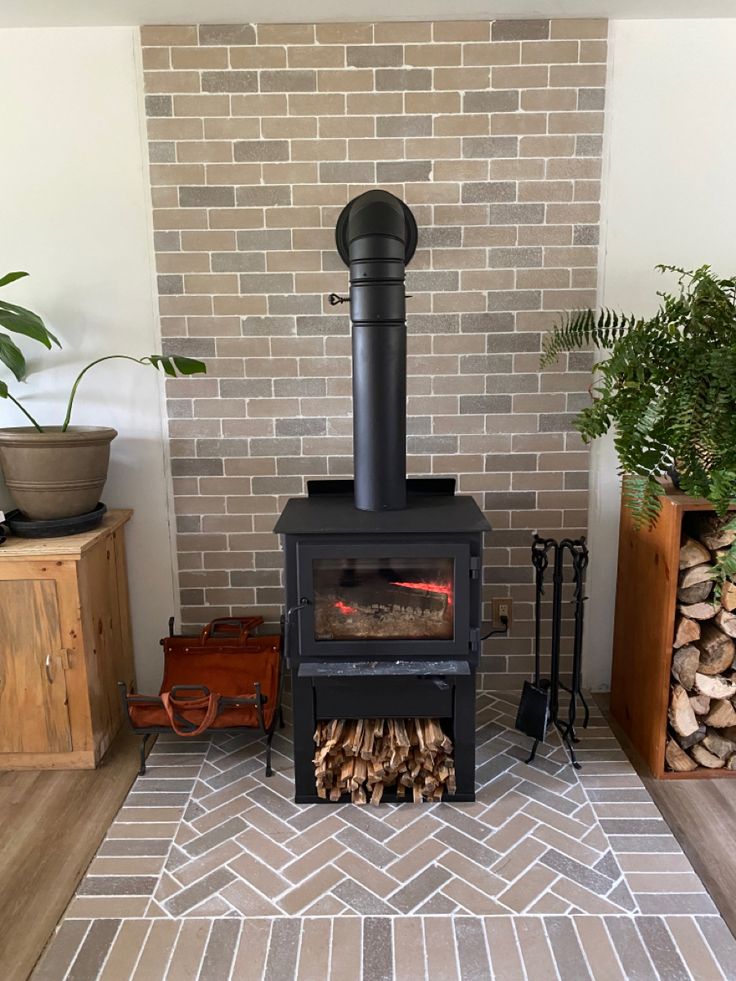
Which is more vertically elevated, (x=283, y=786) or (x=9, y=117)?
(x=9, y=117)

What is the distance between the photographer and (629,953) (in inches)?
65.1

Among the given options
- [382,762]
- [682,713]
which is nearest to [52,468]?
[382,762]

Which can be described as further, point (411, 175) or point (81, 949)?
point (411, 175)

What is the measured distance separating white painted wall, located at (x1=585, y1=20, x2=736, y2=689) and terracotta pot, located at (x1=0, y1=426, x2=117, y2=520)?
1.97 m

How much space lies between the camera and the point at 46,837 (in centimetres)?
210

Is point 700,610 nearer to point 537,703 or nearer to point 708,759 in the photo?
point 708,759

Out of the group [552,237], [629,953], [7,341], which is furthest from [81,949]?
[552,237]

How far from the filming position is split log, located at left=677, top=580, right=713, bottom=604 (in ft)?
7.39

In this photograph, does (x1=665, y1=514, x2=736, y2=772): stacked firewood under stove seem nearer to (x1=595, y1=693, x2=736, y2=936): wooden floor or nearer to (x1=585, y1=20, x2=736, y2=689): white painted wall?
(x1=595, y1=693, x2=736, y2=936): wooden floor

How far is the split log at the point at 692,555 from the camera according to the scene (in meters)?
2.25

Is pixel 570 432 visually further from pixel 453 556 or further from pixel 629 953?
pixel 629 953

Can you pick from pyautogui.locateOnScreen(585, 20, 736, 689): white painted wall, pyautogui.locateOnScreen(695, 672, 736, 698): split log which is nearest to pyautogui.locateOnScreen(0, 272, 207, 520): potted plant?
pyautogui.locateOnScreen(585, 20, 736, 689): white painted wall

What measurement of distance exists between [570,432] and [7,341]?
207 centimetres

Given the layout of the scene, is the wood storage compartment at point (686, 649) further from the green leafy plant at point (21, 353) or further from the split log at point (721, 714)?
the green leafy plant at point (21, 353)
